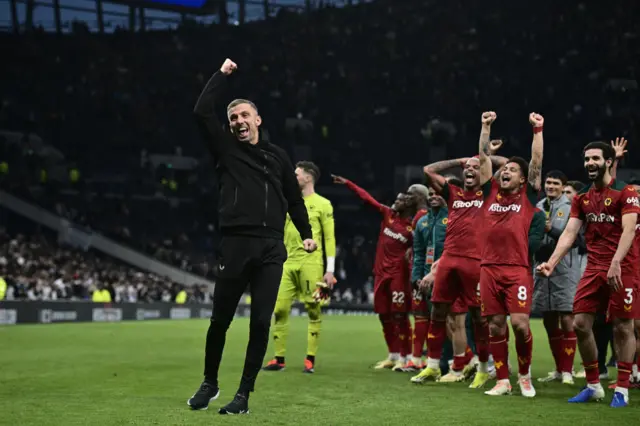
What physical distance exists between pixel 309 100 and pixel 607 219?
40.4 m

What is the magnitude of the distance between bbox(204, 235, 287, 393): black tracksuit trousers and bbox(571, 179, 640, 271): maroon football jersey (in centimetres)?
304

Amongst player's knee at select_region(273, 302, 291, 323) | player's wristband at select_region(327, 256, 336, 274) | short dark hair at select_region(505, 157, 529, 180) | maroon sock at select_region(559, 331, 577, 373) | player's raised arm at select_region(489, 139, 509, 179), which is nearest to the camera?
short dark hair at select_region(505, 157, 529, 180)

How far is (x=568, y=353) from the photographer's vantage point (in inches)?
440

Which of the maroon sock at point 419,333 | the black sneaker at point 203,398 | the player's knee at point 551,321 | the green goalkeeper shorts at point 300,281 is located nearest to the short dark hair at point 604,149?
the player's knee at point 551,321

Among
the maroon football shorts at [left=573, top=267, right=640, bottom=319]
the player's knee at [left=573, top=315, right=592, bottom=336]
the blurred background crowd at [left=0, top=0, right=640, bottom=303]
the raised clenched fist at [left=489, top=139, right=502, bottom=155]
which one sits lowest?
the player's knee at [left=573, top=315, right=592, bottom=336]

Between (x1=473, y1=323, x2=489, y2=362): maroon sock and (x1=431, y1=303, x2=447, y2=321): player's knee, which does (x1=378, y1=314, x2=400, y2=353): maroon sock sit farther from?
(x1=473, y1=323, x2=489, y2=362): maroon sock

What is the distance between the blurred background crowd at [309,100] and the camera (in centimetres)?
4350

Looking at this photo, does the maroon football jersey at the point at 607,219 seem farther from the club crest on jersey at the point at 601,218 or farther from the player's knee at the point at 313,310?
the player's knee at the point at 313,310

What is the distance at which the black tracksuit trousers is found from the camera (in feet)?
24.4

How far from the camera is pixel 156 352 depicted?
15883 millimetres

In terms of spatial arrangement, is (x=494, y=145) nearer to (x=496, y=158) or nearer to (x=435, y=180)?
(x=496, y=158)

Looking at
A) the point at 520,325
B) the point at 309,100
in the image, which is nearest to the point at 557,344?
the point at 520,325

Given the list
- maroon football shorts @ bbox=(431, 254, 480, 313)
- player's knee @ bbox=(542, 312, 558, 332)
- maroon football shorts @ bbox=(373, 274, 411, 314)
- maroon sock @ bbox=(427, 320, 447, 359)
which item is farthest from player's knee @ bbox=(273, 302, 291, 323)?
player's knee @ bbox=(542, 312, 558, 332)

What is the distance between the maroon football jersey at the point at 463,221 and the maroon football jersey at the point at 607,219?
1.92 m
